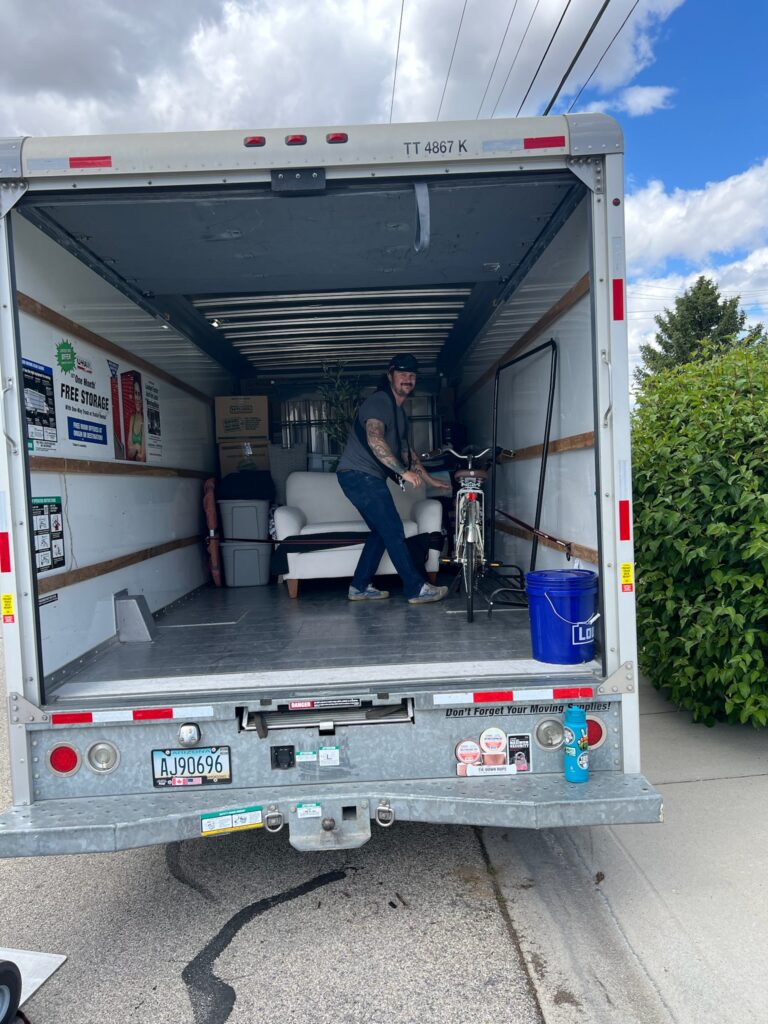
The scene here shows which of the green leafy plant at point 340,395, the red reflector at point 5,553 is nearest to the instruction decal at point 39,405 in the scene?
the red reflector at point 5,553

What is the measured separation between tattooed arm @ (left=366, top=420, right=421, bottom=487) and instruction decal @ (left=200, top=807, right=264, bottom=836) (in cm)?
274

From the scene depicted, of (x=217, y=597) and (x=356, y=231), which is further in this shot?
(x=217, y=597)

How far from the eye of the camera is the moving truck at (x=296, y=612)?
2779 millimetres

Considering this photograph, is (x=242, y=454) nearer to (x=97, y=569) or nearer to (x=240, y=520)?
(x=240, y=520)

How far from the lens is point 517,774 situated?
291 centimetres

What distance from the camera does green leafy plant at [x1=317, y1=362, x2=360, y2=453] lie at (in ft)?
24.2

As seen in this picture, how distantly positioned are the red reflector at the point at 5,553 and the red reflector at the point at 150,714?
71 centimetres

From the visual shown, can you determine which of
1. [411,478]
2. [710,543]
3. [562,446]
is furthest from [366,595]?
[710,543]

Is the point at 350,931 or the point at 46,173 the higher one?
the point at 46,173

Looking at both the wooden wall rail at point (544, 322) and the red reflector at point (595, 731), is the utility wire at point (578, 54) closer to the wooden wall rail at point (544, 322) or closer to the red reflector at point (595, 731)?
the wooden wall rail at point (544, 322)

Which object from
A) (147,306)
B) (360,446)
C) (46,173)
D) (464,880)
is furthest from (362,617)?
(46,173)

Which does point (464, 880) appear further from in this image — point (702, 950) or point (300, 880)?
point (702, 950)

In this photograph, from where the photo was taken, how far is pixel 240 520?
21.5 feet

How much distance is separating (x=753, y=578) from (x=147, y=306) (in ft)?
12.7
